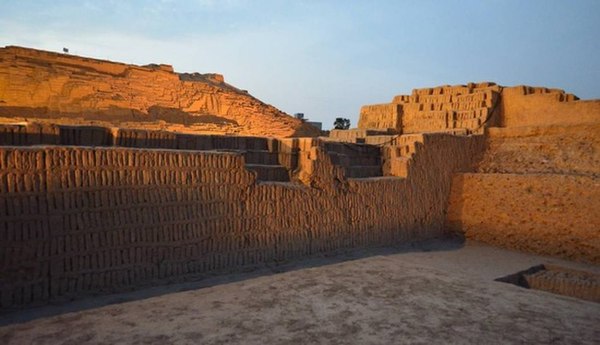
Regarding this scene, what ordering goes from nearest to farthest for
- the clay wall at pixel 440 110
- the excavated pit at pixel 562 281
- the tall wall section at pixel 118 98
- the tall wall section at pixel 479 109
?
the excavated pit at pixel 562 281 < the tall wall section at pixel 479 109 < the tall wall section at pixel 118 98 < the clay wall at pixel 440 110

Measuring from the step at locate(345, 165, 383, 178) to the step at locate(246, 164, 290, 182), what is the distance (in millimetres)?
1389

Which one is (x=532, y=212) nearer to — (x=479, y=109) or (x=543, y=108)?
(x=543, y=108)

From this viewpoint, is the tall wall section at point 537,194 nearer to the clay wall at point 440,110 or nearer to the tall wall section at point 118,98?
the clay wall at point 440,110

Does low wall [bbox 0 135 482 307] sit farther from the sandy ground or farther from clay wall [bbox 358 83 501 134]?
clay wall [bbox 358 83 501 134]

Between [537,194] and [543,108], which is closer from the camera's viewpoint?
[537,194]

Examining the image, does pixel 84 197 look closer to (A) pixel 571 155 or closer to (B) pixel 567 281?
(B) pixel 567 281

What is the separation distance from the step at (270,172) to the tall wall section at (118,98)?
275 inches

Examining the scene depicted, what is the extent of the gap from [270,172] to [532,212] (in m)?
4.60

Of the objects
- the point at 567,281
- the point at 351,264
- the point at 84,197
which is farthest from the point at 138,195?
the point at 567,281

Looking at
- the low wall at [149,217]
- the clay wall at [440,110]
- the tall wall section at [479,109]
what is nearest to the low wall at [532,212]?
the low wall at [149,217]

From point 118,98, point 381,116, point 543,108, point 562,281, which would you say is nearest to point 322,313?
point 562,281

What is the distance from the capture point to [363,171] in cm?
801

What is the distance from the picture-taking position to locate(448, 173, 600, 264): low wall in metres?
6.99

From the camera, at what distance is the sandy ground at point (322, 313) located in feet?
11.6
